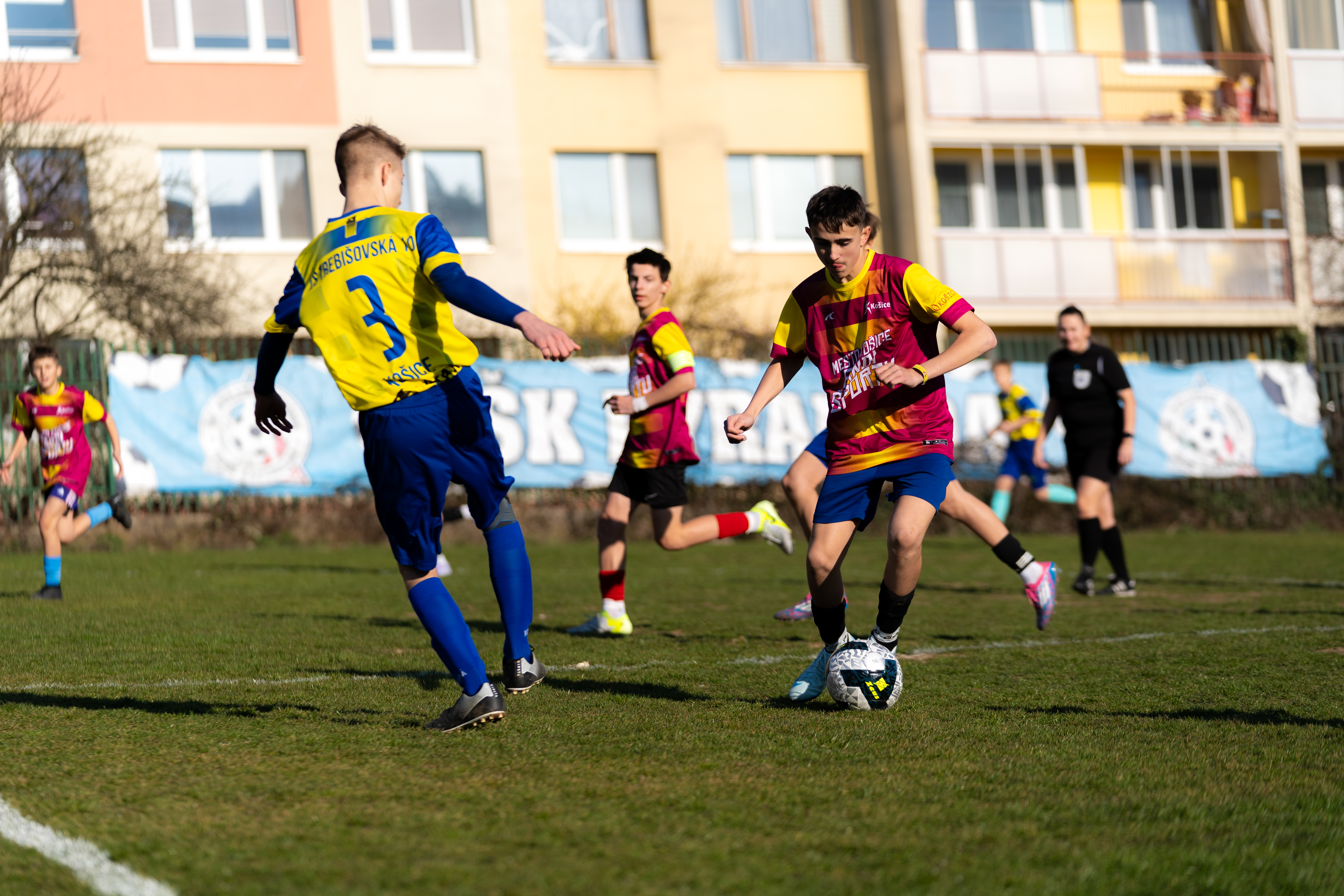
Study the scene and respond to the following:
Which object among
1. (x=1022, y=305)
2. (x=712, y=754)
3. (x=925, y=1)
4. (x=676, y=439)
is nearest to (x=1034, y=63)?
(x=925, y=1)

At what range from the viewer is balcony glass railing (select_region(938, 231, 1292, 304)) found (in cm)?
2708

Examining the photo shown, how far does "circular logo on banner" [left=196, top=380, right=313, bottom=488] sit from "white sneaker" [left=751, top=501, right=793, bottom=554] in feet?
28.7

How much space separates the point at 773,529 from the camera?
927 cm

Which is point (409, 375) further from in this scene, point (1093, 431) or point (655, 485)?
point (1093, 431)

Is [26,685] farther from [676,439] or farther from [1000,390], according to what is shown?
[1000,390]

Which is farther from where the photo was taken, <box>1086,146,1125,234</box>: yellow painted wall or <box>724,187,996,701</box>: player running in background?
<box>1086,146,1125,234</box>: yellow painted wall

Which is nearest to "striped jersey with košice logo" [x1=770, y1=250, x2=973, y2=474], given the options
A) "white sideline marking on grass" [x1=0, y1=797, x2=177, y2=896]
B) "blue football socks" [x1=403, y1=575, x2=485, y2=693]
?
"blue football socks" [x1=403, y1=575, x2=485, y2=693]

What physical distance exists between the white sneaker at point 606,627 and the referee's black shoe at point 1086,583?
397 cm

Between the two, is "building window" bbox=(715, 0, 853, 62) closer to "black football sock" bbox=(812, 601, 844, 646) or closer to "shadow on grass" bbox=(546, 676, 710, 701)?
"shadow on grass" bbox=(546, 676, 710, 701)

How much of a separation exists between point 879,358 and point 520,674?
185cm

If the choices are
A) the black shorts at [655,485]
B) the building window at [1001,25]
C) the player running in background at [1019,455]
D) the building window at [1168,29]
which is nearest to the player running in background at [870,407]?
the black shorts at [655,485]

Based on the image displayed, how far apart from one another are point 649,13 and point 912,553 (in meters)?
22.4

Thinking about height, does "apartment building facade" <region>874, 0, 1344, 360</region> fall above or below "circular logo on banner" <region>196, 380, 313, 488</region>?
above

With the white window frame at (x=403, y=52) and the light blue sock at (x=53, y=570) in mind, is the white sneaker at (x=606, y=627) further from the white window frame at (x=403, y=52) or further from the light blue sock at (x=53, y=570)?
the white window frame at (x=403, y=52)
